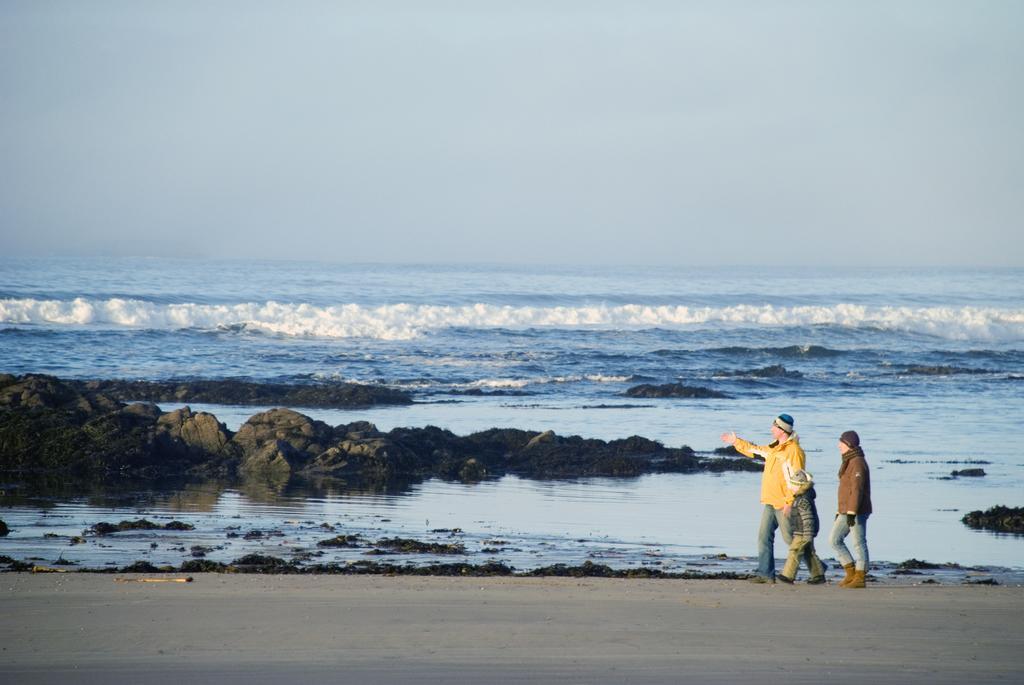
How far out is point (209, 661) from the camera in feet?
19.0

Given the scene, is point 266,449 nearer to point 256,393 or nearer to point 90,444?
point 90,444

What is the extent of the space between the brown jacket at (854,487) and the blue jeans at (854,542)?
8cm

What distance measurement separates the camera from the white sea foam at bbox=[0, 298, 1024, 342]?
40.7m

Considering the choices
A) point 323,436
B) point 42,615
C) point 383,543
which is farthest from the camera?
point 323,436

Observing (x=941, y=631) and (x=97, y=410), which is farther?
(x=97, y=410)

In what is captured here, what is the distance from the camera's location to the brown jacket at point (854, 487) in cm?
822

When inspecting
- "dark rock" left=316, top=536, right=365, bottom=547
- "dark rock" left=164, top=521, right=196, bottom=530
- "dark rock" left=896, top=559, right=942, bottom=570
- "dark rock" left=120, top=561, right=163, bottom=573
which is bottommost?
"dark rock" left=164, top=521, right=196, bottom=530

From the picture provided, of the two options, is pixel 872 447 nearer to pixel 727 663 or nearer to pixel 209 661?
pixel 727 663

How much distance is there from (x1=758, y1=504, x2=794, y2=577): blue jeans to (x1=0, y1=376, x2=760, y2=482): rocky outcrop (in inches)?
236

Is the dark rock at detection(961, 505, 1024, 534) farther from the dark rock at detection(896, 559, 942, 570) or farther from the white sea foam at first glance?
the white sea foam

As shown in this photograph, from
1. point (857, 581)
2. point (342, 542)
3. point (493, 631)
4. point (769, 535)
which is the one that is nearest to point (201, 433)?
point (342, 542)

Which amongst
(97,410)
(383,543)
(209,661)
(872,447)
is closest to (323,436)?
(97,410)

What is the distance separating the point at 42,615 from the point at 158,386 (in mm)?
16369

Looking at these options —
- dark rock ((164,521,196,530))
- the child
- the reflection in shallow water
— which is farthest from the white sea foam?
the child
